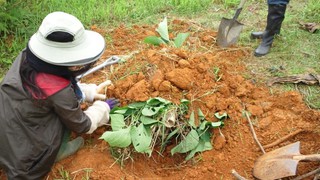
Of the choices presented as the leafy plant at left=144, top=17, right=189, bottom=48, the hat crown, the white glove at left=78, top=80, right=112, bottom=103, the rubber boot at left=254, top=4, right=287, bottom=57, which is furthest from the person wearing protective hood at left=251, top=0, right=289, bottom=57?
the hat crown

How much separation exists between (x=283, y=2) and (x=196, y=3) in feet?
4.58

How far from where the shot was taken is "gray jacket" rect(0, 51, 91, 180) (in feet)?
7.72

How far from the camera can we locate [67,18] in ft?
7.20

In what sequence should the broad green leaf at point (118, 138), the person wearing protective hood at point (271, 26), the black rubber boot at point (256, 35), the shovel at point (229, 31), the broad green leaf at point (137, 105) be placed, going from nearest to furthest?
the broad green leaf at point (118, 138), the broad green leaf at point (137, 105), the person wearing protective hood at point (271, 26), the shovel at point (229, 31), the black rubber boot at point (256, 35)

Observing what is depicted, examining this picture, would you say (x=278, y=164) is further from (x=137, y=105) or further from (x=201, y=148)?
(x=137, y=105)

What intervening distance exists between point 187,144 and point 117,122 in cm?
51

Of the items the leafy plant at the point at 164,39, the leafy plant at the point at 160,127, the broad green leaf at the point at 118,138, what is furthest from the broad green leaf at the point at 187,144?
the leafy plant at the point at 164,39

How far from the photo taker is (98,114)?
268cm

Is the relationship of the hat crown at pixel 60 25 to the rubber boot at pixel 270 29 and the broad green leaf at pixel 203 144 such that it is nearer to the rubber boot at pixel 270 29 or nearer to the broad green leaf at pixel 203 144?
the broad green leaf at pixel 203 144

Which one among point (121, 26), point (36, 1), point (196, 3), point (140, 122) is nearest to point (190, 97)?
point (140, 122)

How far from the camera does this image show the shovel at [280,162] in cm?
236

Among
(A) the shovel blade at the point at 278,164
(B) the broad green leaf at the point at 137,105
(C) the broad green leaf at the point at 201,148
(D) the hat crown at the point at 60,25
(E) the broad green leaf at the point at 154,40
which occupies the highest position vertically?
(D) the hat crown at the point at 60,25

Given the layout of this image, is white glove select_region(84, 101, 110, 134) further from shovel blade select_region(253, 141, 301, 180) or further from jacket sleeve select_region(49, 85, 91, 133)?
shovel blade select_region(253, 141, 301, 180)

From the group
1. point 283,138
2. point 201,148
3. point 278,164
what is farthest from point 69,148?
point 283,138
